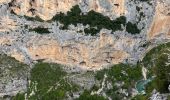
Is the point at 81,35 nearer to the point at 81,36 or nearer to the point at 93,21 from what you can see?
the point at 81,36

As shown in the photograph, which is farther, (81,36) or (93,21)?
→ (93,21)

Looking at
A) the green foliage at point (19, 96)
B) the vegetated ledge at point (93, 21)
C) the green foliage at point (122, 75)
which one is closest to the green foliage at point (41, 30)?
the vegetated ledge at point (93, 21)

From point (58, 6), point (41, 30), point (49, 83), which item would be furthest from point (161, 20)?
point (49, 83)

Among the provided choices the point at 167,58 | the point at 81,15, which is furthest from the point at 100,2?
the point at 167,58

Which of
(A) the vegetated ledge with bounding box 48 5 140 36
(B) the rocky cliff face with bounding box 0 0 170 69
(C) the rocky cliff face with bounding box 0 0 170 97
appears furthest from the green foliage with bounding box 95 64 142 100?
(A) the vegetated ledge with bounding box 48 5 140 36

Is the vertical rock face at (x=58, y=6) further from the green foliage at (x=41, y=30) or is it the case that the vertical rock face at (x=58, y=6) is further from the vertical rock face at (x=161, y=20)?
the vertical rock face at (x=161, y=20)

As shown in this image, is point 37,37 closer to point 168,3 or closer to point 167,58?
point 168,3

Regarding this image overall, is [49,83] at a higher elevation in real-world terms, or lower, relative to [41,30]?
lower

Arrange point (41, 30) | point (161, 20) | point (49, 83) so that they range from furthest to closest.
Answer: point (161, 20), point (41, 30), point (49, 83)
